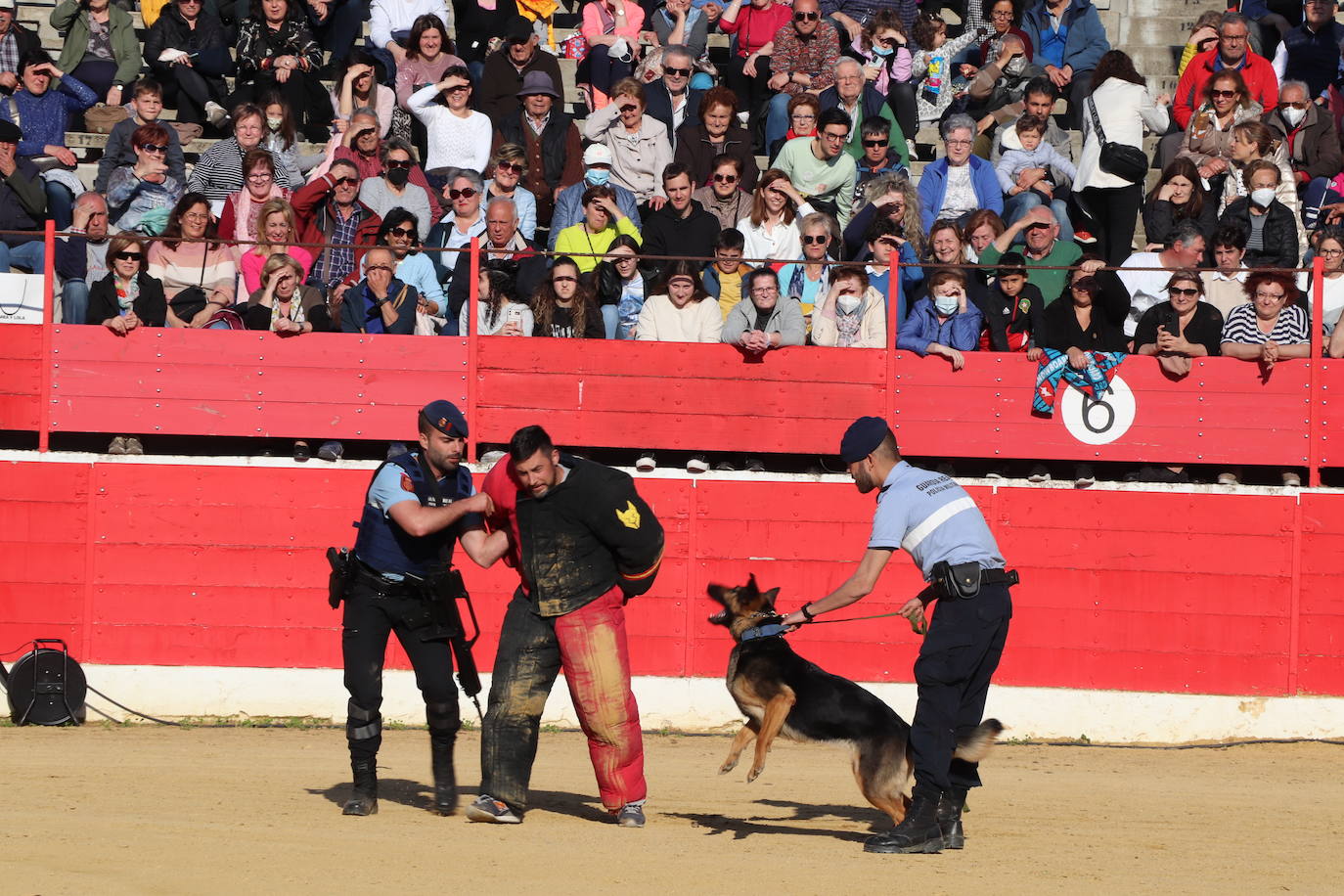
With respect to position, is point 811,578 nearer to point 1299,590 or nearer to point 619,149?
point 1299,590

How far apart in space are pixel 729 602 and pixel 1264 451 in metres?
5.45

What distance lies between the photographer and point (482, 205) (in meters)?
13.8

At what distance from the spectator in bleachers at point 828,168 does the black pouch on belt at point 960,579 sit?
6627mm

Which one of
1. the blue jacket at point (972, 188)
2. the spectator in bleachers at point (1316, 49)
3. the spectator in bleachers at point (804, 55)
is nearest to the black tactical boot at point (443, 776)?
the blue jacket at point (972, 188)

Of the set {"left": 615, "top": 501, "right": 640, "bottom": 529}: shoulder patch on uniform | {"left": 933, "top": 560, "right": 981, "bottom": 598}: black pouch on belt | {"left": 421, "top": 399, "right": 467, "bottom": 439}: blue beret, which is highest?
{"left": 421, "top": 399, "right": 467, "bottom": 439}: blue beret

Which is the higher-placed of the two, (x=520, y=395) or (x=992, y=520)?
(x=520, y=395)

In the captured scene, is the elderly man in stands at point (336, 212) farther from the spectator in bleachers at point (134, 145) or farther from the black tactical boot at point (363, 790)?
the black tactical boot at point (363, 790)

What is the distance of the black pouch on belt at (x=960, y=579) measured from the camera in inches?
307

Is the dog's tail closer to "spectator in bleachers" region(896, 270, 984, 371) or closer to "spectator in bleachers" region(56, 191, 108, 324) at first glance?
"spectator in bleachers" region(896, 270, 984, 371)

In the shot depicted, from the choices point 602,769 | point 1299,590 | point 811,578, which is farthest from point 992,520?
point 602,769

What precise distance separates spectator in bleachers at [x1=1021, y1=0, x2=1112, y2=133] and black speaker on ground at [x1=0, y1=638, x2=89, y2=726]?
10453mm

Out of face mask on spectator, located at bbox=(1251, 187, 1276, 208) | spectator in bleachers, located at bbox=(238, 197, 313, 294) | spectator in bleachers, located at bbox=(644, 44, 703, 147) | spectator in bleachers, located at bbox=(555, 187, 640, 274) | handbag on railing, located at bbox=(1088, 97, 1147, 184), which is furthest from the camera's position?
spectator in bleachers, located at bbox=(644, 44, 703, 147)

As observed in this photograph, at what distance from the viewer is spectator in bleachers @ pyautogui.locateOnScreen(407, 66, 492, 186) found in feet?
48.0

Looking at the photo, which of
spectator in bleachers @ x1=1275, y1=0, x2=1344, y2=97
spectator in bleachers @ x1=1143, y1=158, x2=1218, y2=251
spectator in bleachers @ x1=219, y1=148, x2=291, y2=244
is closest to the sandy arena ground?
spectator in bleachers @ x1=219, y1=148, x2=291, y2=244
